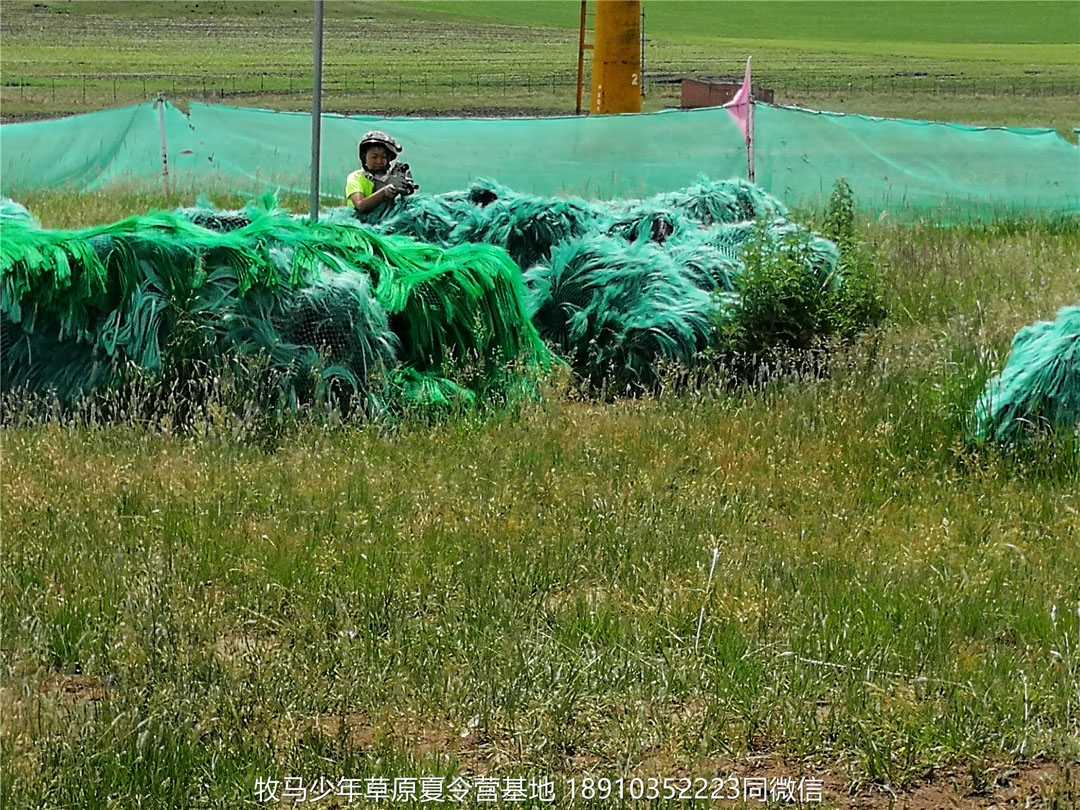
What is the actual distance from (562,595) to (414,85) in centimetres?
3978

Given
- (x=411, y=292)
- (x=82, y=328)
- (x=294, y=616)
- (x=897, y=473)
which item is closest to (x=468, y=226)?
(x=411, y=292)

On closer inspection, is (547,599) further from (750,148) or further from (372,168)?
(750,148)

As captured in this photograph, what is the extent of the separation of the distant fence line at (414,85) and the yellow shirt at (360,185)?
2868 cm

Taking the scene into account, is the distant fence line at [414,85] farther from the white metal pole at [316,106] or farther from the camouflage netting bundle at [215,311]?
the camouflage netting bundle at [215,311]

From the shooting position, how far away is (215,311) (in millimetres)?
6414

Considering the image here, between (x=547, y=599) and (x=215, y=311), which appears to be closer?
(x=547, y=599)

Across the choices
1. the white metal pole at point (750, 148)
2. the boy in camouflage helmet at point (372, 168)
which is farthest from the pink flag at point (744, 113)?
the boy in camouflage helmet at point (372, 168)

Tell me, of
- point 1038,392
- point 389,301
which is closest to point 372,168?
point 389,301

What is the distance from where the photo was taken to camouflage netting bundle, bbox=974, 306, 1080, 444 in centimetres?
584

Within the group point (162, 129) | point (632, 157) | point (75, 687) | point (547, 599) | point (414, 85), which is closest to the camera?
point (75, 687)

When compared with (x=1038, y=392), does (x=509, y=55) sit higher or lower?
higher

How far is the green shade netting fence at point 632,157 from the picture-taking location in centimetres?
1276

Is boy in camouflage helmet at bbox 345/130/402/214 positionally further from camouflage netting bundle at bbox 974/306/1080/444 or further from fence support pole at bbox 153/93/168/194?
fence support pole at bbox 153/93/168/194

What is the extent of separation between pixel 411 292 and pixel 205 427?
131 centimetres
